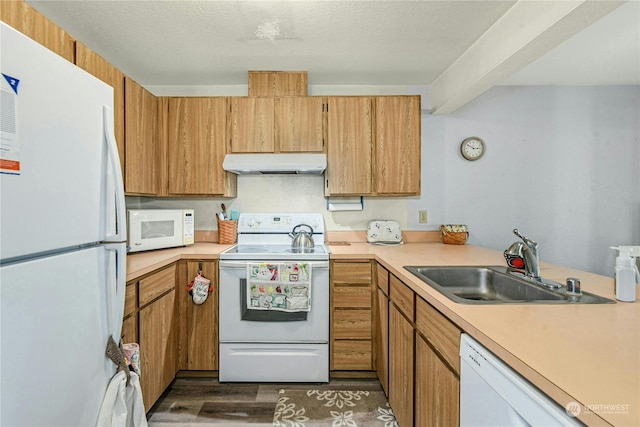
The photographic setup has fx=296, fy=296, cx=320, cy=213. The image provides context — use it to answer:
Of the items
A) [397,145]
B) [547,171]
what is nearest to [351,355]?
[397,145]

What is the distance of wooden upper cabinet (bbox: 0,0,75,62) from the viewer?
1169mm

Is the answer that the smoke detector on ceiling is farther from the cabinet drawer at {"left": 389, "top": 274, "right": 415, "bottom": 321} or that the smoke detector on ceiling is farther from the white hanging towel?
the white hanging towel

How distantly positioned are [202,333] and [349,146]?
179cm

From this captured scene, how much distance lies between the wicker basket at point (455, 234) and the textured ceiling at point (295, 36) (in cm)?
133

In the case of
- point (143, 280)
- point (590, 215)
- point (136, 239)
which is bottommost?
point (143, 280)

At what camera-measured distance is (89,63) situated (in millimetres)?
1608

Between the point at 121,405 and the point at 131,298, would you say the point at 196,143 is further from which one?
the point at 121,405

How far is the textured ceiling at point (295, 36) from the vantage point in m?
1.65

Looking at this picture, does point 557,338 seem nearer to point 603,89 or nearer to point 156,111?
point 156,111

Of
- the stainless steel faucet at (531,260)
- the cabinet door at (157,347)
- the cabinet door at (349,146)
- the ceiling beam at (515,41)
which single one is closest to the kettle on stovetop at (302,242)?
the cabinet door at (349,146)

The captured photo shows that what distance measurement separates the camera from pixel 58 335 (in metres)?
0.91

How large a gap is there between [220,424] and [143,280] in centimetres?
94

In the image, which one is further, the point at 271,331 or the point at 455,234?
the point at 455,234

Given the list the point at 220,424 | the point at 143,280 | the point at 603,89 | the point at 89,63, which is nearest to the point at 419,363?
the point at 220,424
